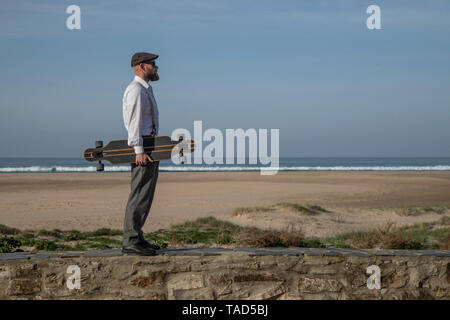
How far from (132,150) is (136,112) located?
434mm

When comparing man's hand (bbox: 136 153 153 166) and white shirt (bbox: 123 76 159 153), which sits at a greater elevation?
white shirt (bbox: 123 76 159 153)

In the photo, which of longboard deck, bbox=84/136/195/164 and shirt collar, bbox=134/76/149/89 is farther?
shirt collar, bbox=134/76/149/89

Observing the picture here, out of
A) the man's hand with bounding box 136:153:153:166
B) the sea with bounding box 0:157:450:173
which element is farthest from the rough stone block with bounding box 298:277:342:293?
the sea with bounding box 0:157:450:173

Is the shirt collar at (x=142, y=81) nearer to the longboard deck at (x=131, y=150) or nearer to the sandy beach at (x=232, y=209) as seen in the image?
the longboard deck at (x=131, y=150)

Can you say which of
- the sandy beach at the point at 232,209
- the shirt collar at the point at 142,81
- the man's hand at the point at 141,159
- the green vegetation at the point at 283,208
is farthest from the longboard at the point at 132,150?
the green vegetation at the point at 283,208

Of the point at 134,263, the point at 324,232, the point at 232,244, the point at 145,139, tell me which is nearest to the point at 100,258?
the point at 134,263

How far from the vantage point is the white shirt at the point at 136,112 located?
499 cm

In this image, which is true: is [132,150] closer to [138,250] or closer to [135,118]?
[135,118]

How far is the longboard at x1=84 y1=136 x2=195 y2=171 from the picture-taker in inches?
200

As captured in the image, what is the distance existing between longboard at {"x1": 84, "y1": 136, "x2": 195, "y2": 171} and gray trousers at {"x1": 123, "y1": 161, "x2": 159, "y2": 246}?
0.45 feet

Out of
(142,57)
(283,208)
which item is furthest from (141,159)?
(283,208)

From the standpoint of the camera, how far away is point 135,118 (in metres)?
5.01

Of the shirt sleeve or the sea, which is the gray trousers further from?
the sea
